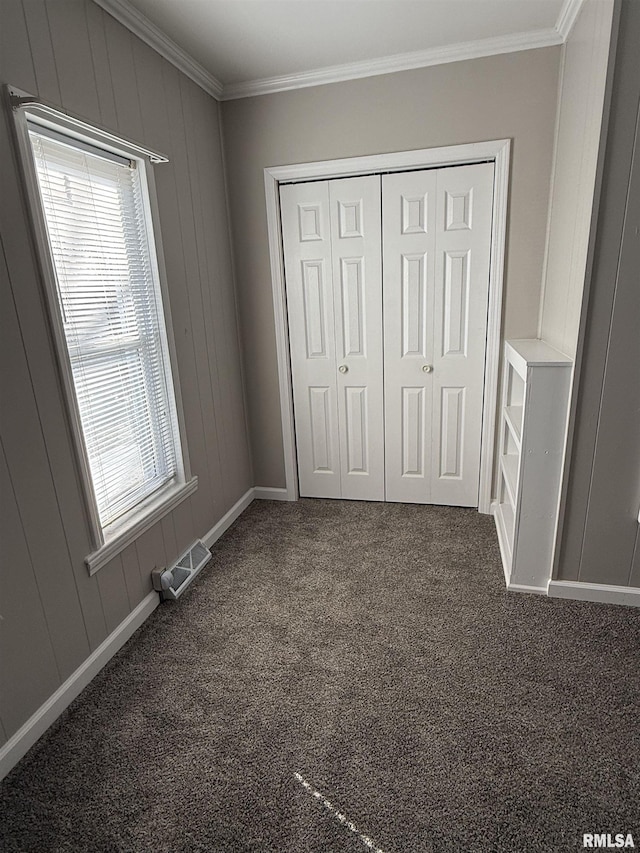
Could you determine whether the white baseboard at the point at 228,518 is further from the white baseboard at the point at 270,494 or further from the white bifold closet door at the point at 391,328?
the white bifold closet door at the point at 391,328

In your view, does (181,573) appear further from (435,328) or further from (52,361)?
(435,328)

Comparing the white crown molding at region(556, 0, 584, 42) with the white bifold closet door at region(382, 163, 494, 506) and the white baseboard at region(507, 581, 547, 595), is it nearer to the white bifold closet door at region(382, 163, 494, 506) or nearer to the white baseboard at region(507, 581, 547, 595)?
the white bifold closet door at region(382, 163, 494, 506)

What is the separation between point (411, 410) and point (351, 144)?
1.58 metres

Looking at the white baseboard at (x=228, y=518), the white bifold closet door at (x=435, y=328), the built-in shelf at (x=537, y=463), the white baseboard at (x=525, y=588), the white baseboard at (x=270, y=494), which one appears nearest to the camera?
the built-in shelf at (x=537, y=463)

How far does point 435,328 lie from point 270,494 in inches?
62.6

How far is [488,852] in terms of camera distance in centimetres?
122

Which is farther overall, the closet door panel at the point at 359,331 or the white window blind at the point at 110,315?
the closet door panel at the point at 359,331

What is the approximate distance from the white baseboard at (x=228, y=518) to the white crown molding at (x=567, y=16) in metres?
3.03

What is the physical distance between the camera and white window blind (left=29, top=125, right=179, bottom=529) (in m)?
1.74

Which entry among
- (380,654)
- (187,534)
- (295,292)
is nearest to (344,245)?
(295,292)

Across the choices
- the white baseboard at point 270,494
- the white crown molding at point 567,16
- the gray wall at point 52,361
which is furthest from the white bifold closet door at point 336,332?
the white crown molding at point 567,16

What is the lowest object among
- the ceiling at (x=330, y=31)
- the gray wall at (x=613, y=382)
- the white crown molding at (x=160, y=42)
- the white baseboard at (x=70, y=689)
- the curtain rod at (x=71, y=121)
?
the white baseboard at (x=70, y=689)

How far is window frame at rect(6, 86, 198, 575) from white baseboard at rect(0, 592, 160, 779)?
0.33 metres

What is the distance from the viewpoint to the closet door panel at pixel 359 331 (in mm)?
2789
